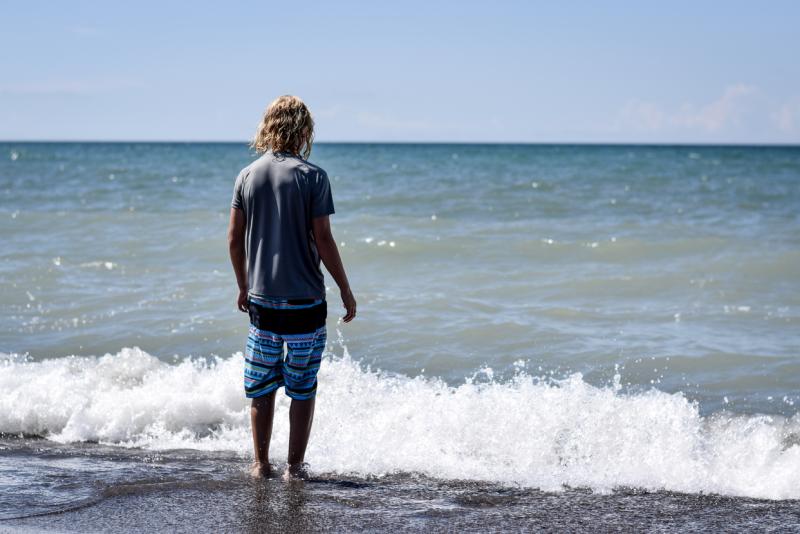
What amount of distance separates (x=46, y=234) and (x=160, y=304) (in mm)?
7150

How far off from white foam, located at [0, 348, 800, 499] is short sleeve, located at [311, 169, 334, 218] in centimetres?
147

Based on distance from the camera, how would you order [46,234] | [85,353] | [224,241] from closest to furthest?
1. [85,353]
2. [224,241]
3. [46,234]

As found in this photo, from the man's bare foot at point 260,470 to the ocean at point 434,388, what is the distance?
0.06m

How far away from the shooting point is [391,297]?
33.2 feet

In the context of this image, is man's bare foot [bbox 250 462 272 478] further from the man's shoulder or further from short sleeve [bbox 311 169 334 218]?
the man's shoulder

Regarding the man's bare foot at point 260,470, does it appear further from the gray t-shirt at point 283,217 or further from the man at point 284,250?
the gray t-shirt at point 283,217

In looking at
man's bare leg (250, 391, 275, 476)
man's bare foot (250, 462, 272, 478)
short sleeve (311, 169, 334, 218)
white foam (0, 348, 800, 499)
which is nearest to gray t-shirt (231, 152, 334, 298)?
short sleeve (311, 169, 334, 218)

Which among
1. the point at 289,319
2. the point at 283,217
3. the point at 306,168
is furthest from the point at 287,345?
the point at 306,168

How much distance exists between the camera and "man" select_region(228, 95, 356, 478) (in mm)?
4289

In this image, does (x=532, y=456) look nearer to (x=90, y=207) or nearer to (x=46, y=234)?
(x=46, y=234)

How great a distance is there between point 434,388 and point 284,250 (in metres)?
2.33

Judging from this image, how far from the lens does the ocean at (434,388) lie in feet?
14.1

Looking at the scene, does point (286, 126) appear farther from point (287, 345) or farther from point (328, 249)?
point (287, 345)

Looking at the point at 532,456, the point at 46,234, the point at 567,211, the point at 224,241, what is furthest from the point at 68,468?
the point at 567,211
